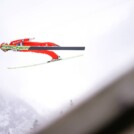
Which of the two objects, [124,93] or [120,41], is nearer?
[124,93]

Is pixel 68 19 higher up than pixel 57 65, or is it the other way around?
pixel 68 19

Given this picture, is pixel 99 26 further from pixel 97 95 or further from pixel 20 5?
pixel 97 95

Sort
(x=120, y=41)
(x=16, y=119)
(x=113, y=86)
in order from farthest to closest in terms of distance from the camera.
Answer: (x=16, y=119) → (x=120, y=41) → (x=113, y=86)

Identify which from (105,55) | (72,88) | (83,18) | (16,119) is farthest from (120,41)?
(16,119)

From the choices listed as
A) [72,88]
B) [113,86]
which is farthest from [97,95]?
[72,88]

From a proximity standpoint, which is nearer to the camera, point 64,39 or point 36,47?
point 64,39

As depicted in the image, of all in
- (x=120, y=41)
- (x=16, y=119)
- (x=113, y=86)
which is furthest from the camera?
(x=16, y=119)

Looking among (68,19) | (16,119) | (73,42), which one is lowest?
(16,119)
